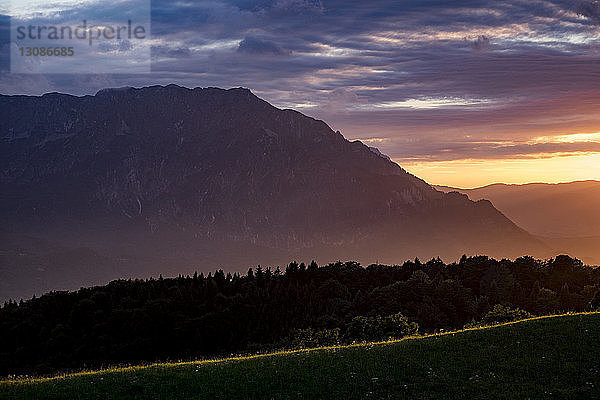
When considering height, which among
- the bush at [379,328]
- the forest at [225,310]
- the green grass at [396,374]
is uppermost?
the green grass at [396,374]

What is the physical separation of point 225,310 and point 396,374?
→ 9911cm

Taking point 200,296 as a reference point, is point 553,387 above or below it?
above

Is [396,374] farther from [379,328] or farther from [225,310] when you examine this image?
[225,310]

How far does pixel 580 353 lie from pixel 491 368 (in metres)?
5.84

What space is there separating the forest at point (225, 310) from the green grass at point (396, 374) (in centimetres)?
6359

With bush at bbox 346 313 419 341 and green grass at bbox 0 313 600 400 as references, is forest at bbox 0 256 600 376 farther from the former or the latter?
green grass at bbox 0 313 600 400

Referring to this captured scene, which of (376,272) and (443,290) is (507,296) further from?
(376,272)

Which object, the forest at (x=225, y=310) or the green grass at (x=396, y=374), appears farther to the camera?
the forest at (x=225, y=310)

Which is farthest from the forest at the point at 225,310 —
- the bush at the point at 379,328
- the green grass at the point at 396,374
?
the green grass at the point at 396,374

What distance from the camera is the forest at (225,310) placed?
385 feet

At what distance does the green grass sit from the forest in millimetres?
63593

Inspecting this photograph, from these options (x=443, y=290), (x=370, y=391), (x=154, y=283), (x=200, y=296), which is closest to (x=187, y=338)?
(x=200, y=296)

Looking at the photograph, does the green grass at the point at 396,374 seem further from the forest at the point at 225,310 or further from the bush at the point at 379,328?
the forest at the point at 225,310

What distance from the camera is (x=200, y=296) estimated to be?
14125cm
